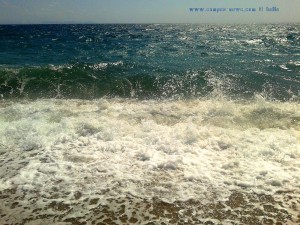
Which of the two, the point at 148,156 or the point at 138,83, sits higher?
the point at 138,83

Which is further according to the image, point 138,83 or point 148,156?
point 138,83

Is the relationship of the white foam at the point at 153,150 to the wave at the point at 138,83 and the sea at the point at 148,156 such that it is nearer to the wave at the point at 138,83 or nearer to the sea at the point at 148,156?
the sea at the point at 148,156

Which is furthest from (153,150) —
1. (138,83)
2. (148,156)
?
(138,83)

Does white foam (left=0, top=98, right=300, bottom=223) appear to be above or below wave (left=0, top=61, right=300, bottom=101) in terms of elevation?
below

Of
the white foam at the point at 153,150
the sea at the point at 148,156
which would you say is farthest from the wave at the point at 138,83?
the white foam at the point at 153,150

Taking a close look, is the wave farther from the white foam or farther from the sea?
the white foam

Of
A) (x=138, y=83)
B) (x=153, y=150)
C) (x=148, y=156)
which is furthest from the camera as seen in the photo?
(x=138, y=83)

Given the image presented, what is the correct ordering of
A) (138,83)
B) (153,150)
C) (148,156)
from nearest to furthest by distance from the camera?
(148,156) < (153,150) < (138,83)

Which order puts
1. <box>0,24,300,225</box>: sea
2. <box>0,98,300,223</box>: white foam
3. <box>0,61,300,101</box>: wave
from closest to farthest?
<box>0,24,300,225</box>: sea
<box>0,98,300,223</box>: white foam
<box>0,61,300,101</box>: wave

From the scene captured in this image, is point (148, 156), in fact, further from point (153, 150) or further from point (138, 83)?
point (138, 83)

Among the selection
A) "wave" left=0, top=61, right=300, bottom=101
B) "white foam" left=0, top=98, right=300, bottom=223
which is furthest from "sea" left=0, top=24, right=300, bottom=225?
"wave" left=0, top=61, right=300, bottom=101

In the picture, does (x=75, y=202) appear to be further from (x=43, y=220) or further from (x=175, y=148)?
(x=175, y=148)

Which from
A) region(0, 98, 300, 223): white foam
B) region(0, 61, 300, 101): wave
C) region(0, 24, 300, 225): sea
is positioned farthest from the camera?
region(0, 61, 300, 101): wave

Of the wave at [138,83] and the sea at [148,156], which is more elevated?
the wave at [138,83]
